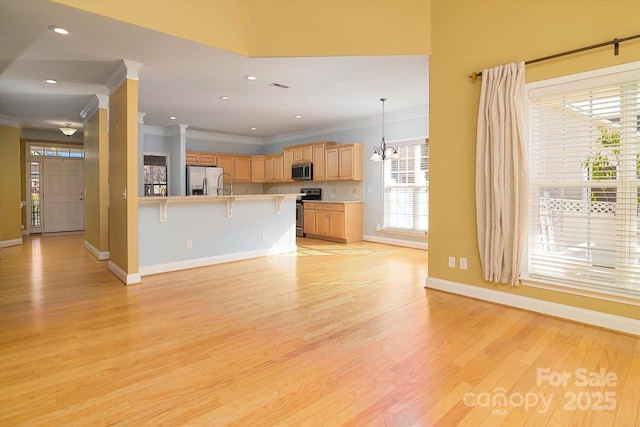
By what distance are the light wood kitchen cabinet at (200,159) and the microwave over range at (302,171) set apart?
2.17 m

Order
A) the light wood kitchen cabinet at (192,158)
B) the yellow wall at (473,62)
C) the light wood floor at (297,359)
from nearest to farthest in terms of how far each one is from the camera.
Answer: the light wood floor at (297,359)
the yellow wall at (473,62)
the light wood kitchen cabinet at (192,158)

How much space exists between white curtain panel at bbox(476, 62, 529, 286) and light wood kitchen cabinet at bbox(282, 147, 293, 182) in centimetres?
605

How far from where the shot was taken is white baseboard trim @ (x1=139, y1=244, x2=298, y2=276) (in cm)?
479

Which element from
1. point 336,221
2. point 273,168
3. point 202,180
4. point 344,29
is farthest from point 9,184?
point 344,29

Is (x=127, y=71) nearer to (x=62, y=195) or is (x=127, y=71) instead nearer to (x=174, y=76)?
(x=174, y=76)

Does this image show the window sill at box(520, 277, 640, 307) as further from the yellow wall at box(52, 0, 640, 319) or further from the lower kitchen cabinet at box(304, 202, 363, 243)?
the lower kitchen cabinet at box(304, 202, 363, 243)

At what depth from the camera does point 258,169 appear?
32.6ft

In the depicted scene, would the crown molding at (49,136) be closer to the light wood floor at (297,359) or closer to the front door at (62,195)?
the front door at (62,195)

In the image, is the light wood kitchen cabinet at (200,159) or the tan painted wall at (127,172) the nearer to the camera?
the tan painted wall at (127,172)

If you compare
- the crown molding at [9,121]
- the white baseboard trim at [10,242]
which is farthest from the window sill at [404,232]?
the crown molding at [9,121]

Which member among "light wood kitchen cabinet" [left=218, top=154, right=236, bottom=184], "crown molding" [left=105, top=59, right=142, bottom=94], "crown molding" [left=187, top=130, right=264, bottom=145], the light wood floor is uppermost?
"crown molding" [left=187, top=130, right=264, bottom=145]

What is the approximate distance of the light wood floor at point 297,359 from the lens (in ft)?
6.01

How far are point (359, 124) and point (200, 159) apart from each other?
13.8 ft

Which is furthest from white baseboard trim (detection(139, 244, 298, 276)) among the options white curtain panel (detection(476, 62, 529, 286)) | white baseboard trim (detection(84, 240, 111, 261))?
white curtain panel (detection(476, 62, 529, 286))
